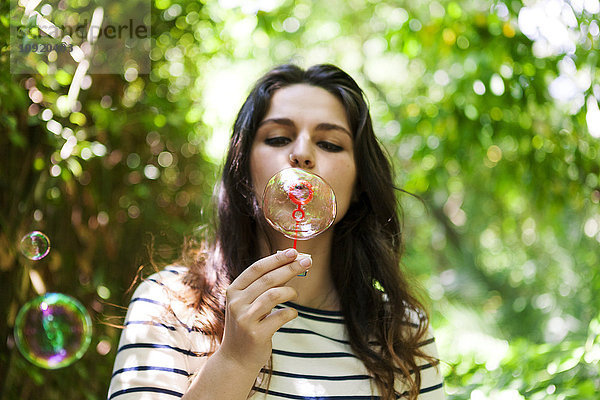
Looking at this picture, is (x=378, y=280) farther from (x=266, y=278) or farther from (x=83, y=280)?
(x=83, y=280)

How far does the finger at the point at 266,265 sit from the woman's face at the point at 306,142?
1.24 ft

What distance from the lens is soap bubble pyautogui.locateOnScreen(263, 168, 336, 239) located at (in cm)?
128

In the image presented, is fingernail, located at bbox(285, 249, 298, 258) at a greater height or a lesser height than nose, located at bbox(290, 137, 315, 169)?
lesser

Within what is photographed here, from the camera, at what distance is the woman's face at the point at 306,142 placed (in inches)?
58.6

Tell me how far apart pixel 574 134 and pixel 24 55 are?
2.23 metres

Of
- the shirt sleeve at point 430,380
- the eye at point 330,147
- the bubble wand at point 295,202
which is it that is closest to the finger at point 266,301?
the bubble wand at point 295,202

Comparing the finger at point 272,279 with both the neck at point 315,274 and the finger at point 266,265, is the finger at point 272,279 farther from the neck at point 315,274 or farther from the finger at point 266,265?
the neck at point 315,274

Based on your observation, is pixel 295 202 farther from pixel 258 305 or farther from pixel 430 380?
pixel 430 380

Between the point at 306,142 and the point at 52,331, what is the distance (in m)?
1.07

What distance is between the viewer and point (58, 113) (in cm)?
196

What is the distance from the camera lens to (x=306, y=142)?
4.88 feet

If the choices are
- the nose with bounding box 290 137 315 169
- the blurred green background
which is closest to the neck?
the nose with bounding box 290 137 315 169

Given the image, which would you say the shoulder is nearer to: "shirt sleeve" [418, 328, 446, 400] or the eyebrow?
the eyebrow

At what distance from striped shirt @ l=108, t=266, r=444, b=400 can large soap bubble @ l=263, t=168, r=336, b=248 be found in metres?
0.39
